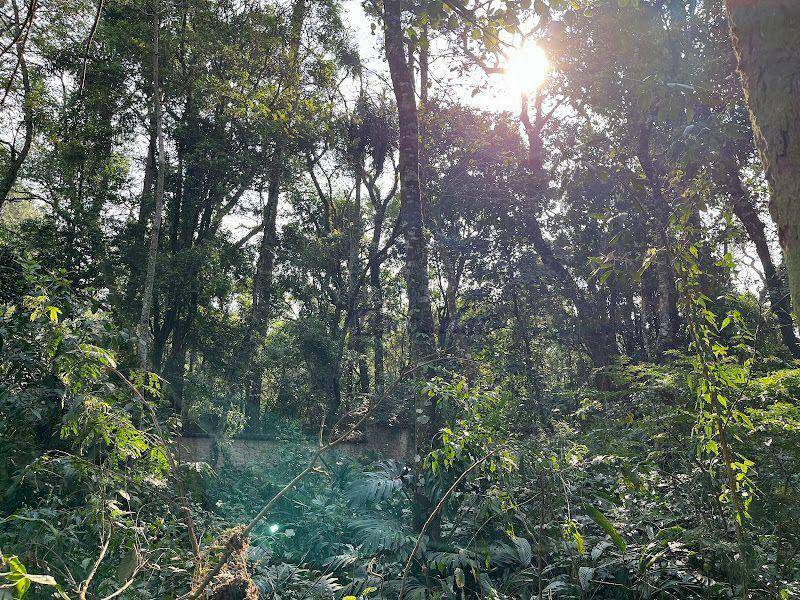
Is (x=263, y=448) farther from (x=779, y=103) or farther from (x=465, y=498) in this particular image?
(x=779, y=103)

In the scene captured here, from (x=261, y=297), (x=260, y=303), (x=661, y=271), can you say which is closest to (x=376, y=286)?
(x=261, y=297)

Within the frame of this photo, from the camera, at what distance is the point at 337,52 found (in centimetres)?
1670

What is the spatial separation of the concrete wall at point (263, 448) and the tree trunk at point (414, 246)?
10.3 ft

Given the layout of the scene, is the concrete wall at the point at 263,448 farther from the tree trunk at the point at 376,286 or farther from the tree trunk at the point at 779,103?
the tree trunk at the point at 779,103

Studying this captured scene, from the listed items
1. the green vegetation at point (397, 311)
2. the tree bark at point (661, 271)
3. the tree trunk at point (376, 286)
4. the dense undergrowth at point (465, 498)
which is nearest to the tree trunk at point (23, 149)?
the green vegetation at point (397, 311)

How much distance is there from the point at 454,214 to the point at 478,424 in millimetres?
11874

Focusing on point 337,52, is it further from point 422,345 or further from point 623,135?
point 422,345

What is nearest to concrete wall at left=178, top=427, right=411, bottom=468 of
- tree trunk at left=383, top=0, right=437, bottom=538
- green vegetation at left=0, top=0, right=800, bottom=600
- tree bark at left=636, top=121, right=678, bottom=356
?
green vegetation at left=0, top=0, right=800, bottom=600

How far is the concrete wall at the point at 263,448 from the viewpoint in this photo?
9.39 metres

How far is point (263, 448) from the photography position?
484 inches

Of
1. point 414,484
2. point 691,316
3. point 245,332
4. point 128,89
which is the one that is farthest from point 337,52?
point 691,316

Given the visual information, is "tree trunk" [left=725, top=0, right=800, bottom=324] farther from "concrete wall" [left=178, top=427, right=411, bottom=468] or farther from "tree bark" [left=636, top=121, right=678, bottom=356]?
"tree bark" [left=636, top=121, right=678, bottom=356]

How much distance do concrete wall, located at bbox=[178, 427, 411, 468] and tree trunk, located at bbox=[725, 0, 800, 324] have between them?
629 cm

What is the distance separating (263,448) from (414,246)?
8.27 meters
